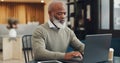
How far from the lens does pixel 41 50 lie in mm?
2203

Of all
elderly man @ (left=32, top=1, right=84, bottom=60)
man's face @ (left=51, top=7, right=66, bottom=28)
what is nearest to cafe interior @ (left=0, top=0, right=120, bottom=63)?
elderly man @ (left=32, top=1, right=84, bottom=60)

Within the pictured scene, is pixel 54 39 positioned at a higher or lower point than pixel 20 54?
higher

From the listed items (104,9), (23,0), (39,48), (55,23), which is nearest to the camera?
(39,48)

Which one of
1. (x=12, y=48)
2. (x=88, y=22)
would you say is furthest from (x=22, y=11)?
(x=88, y=22)

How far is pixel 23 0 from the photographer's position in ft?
44.3

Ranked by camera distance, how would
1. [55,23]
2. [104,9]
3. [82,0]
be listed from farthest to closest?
1. [82,0]
2. [104,9]
3. [55,23]

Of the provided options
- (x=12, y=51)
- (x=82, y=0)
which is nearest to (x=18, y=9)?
(x=12, y=51)

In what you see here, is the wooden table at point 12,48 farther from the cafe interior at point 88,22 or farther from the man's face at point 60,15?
the man's face at point 60,15

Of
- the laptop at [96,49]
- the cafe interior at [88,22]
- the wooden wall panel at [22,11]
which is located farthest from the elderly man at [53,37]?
the wooden wall panel at [22,11]

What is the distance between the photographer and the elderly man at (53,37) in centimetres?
219

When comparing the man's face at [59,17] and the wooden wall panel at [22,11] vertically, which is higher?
the wooden wall panel at [22,11]

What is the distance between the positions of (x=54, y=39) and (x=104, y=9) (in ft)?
10.7

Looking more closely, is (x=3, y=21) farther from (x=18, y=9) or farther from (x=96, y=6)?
(x=96, y=6)

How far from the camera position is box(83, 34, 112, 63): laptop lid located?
1.83m
